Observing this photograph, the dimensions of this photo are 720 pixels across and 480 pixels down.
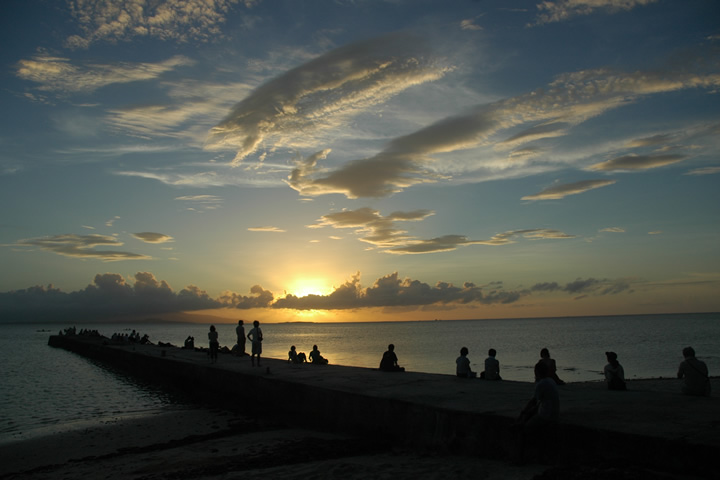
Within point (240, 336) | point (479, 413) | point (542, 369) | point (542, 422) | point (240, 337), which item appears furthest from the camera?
point (240, 337)

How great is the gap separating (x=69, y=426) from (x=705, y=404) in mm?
16117

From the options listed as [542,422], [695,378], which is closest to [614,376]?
[695,378]

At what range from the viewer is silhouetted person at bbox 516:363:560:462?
6785 mm

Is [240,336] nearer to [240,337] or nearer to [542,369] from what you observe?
[240,337]

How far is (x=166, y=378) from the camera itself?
24.6 meters

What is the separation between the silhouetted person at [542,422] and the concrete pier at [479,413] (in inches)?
5.5

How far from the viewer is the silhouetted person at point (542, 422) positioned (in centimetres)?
679

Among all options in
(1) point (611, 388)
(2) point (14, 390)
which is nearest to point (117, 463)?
(1) point (611, 388)

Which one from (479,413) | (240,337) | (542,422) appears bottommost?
(479,413)

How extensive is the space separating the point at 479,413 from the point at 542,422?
138 cm

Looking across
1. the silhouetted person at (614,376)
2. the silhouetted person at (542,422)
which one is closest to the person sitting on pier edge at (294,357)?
the silhouetted person at (614,376)

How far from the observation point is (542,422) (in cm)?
682

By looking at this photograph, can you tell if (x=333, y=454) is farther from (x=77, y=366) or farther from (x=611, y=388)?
(x=77, y=366)

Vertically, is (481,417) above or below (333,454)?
above
